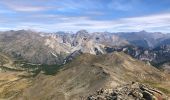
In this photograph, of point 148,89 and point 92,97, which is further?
point 92,97

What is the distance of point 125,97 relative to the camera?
95.2 meters

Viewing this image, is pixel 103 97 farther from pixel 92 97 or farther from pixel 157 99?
pixel 157 99

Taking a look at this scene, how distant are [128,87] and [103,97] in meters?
8.51

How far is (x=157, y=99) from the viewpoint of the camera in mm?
93875

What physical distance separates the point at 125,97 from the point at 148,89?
756 centimetres

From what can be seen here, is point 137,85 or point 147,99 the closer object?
point 147,99

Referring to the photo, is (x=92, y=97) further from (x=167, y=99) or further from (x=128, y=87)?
(x=167, y=99)

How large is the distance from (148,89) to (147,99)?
4.27 m

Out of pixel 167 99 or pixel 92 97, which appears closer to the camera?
pixel 167 99

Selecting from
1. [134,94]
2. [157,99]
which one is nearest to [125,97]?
[134,94]

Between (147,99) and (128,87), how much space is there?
374 inches

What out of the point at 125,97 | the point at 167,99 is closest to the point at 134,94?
the point at 125,97

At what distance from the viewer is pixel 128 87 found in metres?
102

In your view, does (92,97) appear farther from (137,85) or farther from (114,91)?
(137,85)
